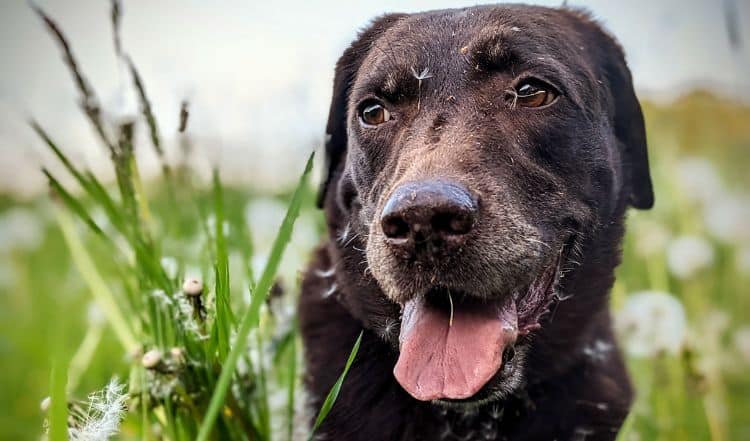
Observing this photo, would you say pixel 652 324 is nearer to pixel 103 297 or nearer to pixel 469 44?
pixel 469 44

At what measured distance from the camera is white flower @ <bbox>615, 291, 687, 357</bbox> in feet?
11.1

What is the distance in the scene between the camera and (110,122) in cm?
296

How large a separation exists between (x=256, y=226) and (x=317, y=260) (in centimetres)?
117

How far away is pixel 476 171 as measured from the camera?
2.33 m

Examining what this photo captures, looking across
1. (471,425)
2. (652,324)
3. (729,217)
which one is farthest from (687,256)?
(471,425)

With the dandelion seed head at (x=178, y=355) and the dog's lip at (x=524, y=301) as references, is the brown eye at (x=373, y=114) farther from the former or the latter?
the dandelion seed head at (x=178, y=355)

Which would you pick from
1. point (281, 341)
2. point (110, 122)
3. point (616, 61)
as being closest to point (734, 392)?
point (616, 61)

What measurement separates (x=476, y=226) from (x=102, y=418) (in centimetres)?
108

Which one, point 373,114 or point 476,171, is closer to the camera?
point 476,171

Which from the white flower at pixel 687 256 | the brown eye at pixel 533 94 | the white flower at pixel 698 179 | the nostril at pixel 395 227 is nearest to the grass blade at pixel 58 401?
the nostril at pixel 395 227

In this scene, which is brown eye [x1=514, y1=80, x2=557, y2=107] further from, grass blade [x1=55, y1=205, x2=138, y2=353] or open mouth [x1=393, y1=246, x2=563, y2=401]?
grass blade [x1=55, y1=205, x2=138, y2=353]

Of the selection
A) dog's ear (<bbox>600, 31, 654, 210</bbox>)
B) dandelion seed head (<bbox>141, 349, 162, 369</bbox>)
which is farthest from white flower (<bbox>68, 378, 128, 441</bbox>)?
dog's ear (<bbox>600, 31, 654, 210</bbox>)

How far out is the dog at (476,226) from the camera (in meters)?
2.30

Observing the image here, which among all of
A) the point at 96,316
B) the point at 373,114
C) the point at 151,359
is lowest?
the point at 96,316
